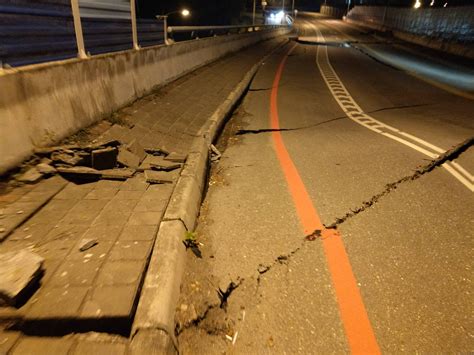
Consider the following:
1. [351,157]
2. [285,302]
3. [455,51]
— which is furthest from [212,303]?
[455,51]

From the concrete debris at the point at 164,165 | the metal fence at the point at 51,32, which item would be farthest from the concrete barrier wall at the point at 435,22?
the concrete debris at the point at 164,165

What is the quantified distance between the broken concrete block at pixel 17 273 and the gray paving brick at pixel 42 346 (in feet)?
1.16

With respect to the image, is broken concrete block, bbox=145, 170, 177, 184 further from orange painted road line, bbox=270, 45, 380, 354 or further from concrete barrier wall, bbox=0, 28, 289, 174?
orange painted road line, bbox=270, 45, 380, 354

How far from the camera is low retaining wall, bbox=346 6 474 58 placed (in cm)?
2334

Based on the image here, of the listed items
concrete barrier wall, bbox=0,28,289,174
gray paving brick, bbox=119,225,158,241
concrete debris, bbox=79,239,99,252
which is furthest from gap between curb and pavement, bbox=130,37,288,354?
concrete barrier wall, bbox=0,28,289,174

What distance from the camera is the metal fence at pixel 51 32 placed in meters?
4.50

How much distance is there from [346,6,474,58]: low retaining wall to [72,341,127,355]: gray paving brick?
26526 mm

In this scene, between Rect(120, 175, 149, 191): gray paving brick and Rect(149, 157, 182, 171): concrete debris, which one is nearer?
Rect(120, 175, 149, 191): gray paving brick

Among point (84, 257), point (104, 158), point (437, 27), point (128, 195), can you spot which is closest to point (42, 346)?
point (84, 257)

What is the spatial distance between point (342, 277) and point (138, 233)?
1940 millimetres

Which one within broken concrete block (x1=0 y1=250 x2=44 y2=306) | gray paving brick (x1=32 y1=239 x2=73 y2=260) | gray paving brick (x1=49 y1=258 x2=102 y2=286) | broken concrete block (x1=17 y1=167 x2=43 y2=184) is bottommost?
gray paving brick (x1=49 y1=258 x2=102 y2=286)

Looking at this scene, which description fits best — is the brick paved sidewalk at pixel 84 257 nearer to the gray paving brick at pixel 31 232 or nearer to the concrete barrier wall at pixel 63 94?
the gray paving brick at pixel 31 232

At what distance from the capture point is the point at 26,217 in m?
3.41

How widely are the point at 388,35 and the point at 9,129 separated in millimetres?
46093
